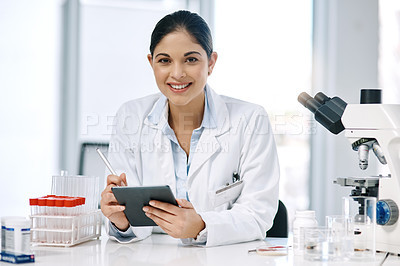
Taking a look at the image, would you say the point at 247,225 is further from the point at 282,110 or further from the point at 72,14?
the point at 72,14

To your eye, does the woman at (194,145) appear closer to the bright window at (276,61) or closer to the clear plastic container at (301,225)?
the clear plastic container at (301,225)

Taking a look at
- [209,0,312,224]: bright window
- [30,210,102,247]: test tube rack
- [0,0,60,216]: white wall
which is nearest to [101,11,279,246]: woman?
[30,210,102,247]: test tube rack

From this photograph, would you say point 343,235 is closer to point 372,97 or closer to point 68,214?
point 372,97

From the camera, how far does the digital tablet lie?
5.16ft

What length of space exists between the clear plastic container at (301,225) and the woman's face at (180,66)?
0.64 m

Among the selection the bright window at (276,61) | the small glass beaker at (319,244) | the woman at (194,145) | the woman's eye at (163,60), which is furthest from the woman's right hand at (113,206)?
the bright window at (276,61)

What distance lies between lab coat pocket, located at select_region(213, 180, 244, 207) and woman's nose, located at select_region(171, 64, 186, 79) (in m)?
0.43

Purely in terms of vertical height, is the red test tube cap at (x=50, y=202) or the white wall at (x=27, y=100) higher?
the white wall at (x=27, y=100)

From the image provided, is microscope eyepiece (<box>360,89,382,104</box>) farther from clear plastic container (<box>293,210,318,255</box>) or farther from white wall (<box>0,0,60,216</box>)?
white wall (<box>0,0,60,216</box>)

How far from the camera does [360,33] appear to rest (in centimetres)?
408

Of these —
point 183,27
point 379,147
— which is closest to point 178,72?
point 183,27

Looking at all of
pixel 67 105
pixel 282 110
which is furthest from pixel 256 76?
pixel 67 105

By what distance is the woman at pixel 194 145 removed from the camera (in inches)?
71.4

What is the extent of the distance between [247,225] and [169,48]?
0.68m
